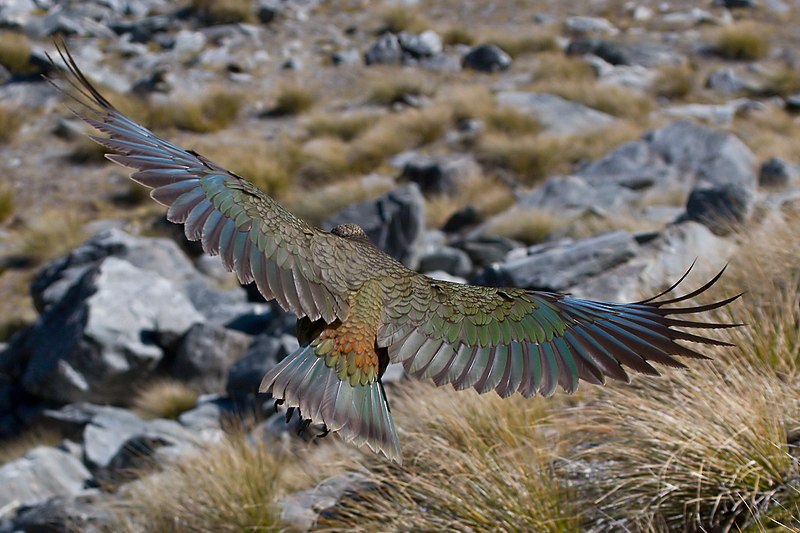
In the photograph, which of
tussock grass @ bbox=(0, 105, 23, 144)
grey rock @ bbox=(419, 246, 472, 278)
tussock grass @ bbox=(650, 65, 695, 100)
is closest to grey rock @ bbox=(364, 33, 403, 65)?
tussock grass @ bbox=(650, 65, 695, 100)

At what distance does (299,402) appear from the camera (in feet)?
7.36

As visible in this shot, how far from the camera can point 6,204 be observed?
12.0 m

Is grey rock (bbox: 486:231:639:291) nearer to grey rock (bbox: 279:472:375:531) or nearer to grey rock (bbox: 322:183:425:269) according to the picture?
grey rock (bbox: 322:183:425:269)

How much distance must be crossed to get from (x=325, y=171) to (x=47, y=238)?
12.7 feet

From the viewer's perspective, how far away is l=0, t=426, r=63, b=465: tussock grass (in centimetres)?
699

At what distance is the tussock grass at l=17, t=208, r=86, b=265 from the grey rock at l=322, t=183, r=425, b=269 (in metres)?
3.91

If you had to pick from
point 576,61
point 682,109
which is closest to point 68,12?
point 576,61

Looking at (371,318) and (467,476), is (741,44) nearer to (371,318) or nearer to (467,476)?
(467,476)

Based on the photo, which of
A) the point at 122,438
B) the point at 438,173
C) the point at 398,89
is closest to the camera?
the point at 122,438

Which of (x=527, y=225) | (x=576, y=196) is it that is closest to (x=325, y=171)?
(x=576, y=196)

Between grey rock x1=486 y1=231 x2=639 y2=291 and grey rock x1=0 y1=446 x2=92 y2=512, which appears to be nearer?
grey rock x1=0 y1=446 x2=92 y2=512

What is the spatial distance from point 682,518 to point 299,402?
4.77 ft

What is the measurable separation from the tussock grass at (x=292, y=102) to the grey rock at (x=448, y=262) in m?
7.26

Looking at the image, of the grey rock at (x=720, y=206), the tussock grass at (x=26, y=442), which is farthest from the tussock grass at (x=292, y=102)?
the grey rock at (x=720, y=206)
